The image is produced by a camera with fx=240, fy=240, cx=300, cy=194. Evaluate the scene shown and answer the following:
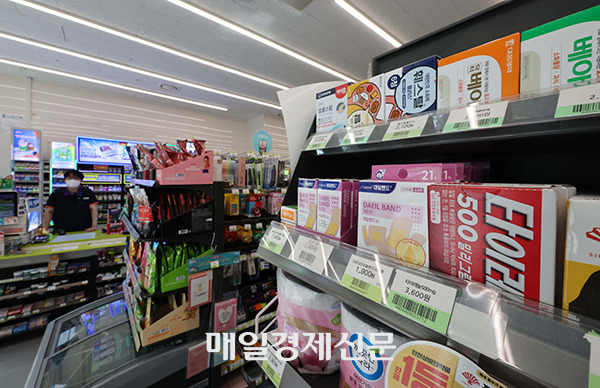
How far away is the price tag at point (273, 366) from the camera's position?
2.28ft

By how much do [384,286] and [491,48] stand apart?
22.6 inches

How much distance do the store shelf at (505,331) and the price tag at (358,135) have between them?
0.37 meters

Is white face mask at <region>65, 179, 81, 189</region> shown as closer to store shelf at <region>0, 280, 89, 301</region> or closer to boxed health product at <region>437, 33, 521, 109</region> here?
store shelf at <region>0, 280, 89, 301</region>

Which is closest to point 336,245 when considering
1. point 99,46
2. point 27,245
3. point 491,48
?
point 491,48

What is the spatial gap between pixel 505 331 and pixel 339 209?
0.43 m

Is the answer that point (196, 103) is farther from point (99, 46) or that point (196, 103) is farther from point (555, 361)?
point (555, 361)

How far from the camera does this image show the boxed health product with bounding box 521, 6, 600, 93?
16.3 inches

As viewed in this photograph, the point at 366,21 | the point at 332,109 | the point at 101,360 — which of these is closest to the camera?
the point at 332,109

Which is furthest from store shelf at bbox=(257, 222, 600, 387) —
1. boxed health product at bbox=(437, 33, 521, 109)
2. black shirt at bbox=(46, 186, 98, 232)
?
black shirt at bbox=(46, 186, 98, 232)

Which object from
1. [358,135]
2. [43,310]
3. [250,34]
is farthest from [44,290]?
[250,34]

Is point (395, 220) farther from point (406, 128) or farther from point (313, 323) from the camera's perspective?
point (313, 323)

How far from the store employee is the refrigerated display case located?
110 inches

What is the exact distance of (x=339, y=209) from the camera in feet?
2.29

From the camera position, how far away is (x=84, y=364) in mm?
1572
